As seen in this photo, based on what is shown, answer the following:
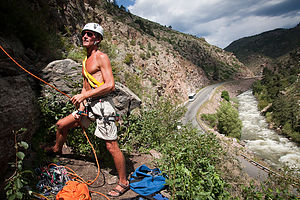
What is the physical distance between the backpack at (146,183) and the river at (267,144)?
58.4 feet

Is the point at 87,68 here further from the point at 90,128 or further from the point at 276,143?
the point at 276,143

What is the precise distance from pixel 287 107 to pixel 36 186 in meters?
36.3

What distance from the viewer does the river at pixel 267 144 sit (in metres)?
19.3

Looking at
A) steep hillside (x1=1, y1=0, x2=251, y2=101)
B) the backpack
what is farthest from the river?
the backpack

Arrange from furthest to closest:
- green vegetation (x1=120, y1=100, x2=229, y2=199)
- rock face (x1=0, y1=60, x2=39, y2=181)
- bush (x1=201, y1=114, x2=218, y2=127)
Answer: bush (x1=201, y1=114, x2=218, y2=127)
green vegetation (x1=120, y1=100, x2=229, y2=199)
rock face (x1=0, y1=60, x2=39, y2=181)

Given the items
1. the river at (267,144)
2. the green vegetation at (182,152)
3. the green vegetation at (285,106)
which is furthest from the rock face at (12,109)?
the green vegetation at (285,106)

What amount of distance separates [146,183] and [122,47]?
21072 millimetres

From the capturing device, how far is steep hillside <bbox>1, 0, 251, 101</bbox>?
4.11 meters

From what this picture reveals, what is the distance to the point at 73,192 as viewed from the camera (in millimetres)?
2184

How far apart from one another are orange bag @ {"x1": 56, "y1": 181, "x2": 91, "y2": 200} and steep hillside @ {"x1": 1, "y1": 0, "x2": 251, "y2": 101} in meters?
2.80

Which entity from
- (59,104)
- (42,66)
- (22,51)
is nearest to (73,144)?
(59,104)

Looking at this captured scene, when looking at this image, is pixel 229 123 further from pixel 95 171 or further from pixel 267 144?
pixel 95 171

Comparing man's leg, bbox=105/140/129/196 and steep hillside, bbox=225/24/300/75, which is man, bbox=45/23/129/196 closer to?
man's leg, bbox=105/140/129/196

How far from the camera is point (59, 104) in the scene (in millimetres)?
3344
